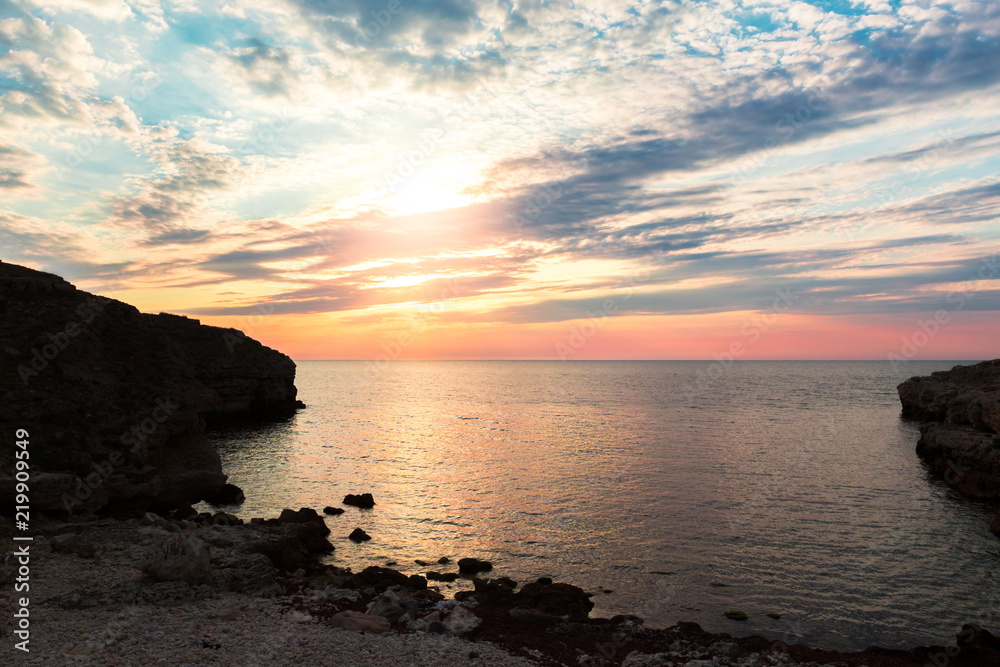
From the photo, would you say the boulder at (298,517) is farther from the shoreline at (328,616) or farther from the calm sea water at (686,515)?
the shoreline at (328,616)

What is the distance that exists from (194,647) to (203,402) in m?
22.7

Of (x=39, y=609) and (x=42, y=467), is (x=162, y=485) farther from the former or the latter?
(x=39, y=609)

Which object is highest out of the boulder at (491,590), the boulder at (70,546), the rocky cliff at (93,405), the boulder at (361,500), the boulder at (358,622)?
the rocky cliff at (93,405)

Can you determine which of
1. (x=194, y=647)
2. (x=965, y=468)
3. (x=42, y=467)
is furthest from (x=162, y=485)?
(x=965, y=468)

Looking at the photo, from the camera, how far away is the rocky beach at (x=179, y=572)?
45.5 ft

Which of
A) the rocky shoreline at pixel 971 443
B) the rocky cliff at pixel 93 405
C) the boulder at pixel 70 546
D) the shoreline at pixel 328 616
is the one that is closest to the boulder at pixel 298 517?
the rocky cliff at pixel 93 405

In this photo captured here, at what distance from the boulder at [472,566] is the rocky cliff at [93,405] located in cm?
1643

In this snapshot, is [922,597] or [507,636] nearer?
[507,636]

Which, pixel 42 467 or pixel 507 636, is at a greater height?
pixel 42 467

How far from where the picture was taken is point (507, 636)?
17062mm

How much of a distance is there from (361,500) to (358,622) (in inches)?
917

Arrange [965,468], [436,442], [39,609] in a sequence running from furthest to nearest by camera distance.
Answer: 1. [436,442]
2. [965,468]
3. [39,609]

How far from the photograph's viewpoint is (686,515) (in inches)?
1335

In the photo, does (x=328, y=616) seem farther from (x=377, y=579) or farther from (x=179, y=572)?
(x=377, y=579)
